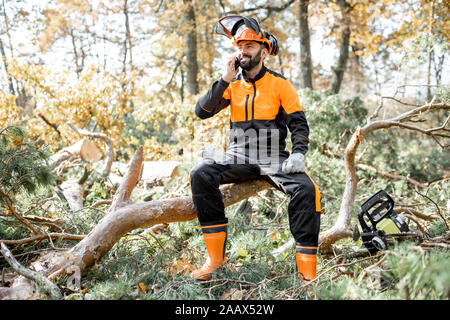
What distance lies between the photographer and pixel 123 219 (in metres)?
2.58

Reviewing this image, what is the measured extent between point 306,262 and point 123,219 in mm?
1354

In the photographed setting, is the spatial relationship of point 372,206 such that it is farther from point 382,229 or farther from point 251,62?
point 251,62

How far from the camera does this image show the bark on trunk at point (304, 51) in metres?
9.50

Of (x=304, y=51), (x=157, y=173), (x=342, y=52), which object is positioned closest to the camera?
(x=157, y=173)

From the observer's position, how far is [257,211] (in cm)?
454

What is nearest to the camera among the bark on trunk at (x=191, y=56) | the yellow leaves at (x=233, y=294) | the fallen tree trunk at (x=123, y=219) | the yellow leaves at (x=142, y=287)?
the yellow leaves at (x=233, y=294)

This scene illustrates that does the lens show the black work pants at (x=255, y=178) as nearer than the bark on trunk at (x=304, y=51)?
Yes

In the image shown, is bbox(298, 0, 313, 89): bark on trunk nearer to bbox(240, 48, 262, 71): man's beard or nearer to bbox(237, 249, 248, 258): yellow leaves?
bbox(240, 48, 262, 71): man's beard

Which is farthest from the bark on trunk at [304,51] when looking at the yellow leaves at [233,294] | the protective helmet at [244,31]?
the yellow leaves at [233,294]

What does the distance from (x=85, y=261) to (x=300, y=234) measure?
1503 mm

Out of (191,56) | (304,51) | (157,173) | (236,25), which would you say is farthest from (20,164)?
(304,51)

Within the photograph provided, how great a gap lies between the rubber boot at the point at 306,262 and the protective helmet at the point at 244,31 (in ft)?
5.45

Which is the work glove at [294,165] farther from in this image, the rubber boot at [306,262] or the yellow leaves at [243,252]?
the yellow leaves at [243,252]

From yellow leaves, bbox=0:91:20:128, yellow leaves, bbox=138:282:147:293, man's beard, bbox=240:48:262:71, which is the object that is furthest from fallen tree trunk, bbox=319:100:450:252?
yellow leaves, bbox=0:91:20:128
